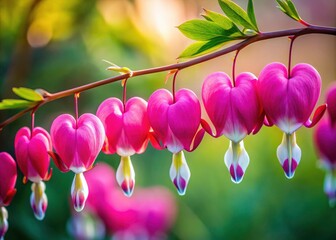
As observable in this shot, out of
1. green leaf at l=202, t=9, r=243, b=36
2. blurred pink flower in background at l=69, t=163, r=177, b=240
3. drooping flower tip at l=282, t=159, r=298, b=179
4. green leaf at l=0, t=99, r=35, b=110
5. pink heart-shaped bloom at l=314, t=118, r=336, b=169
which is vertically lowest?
blurred pink flower in background at l=69, t=163, r=177, b=240

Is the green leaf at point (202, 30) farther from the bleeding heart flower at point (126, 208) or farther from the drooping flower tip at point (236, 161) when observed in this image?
the bleeding heart flower at point (126, 208)

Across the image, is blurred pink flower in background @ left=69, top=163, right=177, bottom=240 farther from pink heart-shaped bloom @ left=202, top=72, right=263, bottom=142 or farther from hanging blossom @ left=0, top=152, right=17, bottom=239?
pink heart-shaped bloom @ left=202, top=72, right=263, bottom=142

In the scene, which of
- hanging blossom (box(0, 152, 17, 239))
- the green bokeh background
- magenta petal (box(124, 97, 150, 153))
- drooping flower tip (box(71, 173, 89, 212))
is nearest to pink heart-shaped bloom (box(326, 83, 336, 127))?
magenta petal (box(124, 97, 150, 153))

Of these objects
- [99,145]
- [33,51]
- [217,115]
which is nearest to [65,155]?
[99,145]

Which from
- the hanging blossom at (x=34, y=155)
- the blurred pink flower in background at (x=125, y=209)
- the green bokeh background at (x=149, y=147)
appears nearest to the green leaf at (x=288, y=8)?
the hanging blossom at (x=34, y=155)

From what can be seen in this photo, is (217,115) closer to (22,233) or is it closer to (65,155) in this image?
(65,155)

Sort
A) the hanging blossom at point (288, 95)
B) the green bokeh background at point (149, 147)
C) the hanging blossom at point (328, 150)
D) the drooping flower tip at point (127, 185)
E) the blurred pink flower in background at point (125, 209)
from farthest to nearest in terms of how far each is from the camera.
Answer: the green bokeh background at point (149, 147)
the blurred pink flower in background at point (125, 209)
the hanging blossom at point (328, 150)
the drooping flower tip at point (127, 185)
the hanging blossom at point (288, 95)

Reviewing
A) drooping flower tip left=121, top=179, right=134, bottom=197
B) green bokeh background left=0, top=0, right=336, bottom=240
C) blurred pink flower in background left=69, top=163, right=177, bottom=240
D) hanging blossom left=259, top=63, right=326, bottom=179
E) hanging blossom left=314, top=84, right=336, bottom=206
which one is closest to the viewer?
hanging blossom left=259, top=63, right=326, bottom=179
